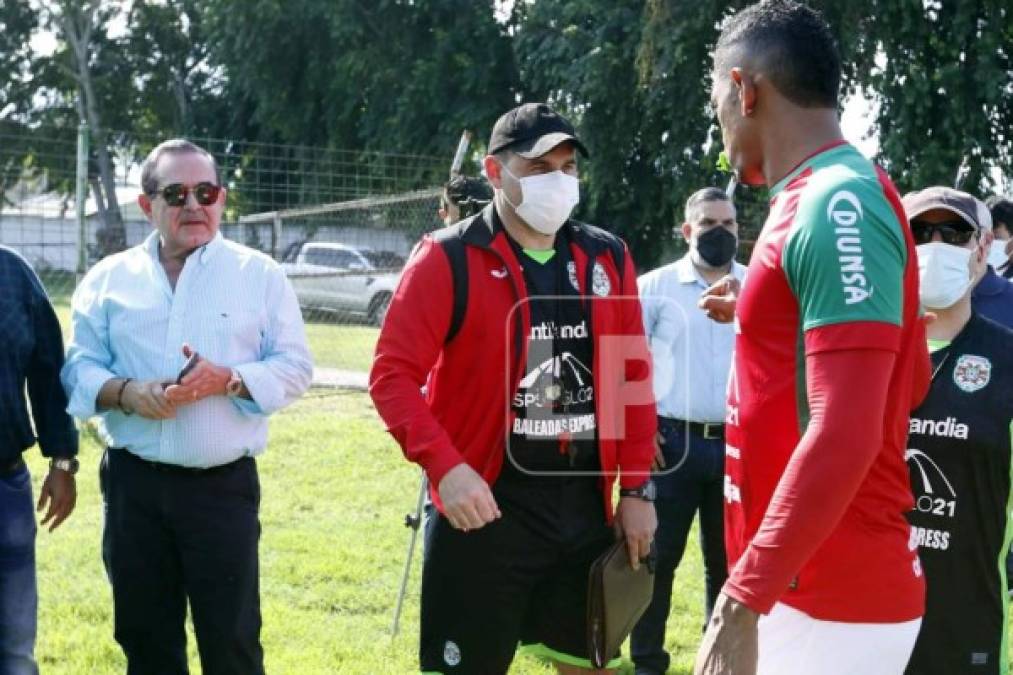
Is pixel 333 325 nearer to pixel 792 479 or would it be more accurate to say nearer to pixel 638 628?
pixel 638 628

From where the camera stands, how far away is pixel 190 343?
14.2 feet

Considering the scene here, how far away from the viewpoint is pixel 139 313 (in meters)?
4.34

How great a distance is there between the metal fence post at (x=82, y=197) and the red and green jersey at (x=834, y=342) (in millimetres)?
8859

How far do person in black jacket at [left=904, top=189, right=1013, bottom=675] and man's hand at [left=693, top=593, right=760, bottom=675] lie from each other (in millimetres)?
1500

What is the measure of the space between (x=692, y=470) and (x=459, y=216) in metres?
1.74

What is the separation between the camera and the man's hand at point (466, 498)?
11.3 ft

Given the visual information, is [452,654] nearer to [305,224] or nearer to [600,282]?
[600,282]

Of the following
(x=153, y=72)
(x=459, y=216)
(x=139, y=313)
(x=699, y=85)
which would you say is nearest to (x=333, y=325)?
(x=699, y=85)

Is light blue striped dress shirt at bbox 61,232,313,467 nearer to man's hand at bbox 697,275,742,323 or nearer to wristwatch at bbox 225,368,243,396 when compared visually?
wristwatch at bbox 225,368,243,396

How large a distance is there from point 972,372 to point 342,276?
1442 cm

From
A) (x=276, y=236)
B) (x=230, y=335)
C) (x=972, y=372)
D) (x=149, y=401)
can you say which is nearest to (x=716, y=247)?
(x=972, y=372)

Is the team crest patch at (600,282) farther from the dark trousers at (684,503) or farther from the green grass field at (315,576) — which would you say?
the green grass field at (315,576)

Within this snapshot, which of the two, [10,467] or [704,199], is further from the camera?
[704,199]

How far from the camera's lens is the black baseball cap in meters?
3.86
